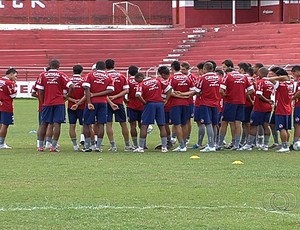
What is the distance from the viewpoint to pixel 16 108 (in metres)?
35.7

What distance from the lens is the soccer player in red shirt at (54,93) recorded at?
704 inches

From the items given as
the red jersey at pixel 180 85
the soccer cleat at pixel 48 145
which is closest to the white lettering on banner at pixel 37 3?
the soccer cleat at pixel 48 145

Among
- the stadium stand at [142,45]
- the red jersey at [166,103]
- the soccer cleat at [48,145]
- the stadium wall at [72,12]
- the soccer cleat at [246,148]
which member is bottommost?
the soccer cleat at [246,148]

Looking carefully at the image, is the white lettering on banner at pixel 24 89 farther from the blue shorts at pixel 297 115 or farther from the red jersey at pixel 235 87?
the blue shorts at pixel 297 115

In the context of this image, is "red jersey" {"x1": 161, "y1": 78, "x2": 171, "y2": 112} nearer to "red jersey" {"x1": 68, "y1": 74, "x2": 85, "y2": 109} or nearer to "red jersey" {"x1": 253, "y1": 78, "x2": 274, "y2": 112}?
"red jersey" {"x1": 68, "y1": 74, "x2": 85, "y2": 109}

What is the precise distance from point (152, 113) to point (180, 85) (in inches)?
36.6

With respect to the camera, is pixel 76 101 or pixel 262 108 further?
pixel 262 108

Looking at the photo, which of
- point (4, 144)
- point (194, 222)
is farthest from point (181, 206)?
point (4, 144)

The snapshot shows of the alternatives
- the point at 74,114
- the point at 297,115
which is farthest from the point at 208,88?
the point at 74,114

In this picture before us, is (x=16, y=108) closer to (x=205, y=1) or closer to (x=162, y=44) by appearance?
(x=162, y=44)

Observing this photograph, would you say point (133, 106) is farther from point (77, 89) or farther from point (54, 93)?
point (54, 93)

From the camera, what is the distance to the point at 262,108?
1859 cm

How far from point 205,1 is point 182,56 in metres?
7.87

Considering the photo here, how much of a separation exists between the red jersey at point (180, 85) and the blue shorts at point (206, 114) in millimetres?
374
